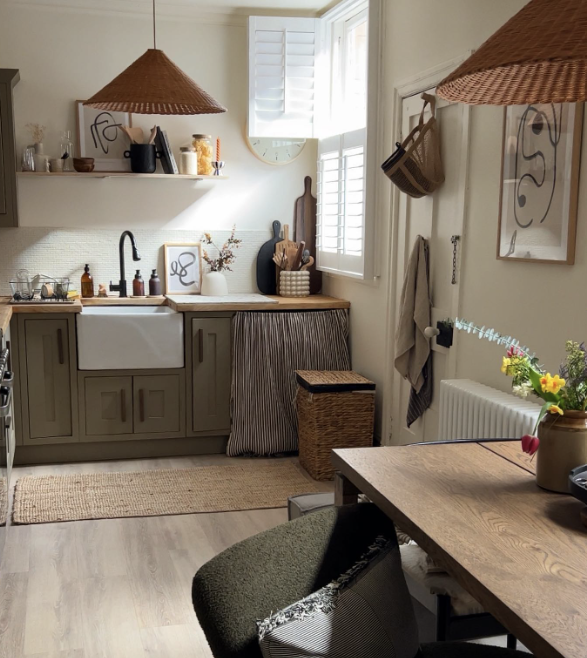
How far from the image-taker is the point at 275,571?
4.64 feet

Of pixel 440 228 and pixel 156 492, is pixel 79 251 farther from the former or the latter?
pixel 440 228

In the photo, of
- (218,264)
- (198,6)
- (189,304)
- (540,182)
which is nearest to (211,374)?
(189,304)

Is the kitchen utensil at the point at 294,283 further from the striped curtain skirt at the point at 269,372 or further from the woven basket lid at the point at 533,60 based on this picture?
the woven basket lid at the point at 533,60

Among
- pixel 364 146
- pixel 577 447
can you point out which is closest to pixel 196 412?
pixel 364 146

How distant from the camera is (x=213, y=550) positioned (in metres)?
3.44

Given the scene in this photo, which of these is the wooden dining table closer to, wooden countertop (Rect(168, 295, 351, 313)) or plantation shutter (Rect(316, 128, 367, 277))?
plantation shutter (Rect(316, 128, 367, 277))

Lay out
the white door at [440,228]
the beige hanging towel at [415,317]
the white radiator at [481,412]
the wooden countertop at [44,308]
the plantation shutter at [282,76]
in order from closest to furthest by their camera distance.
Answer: the white radiator at [481,412] < the white door at [440,228] < the beige hanging towel at [415,317] < the wooden countertop at [44,308] < the plantation shutter at [282,76]

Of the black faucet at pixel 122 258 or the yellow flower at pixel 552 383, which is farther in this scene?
the black faucet at pixel 122 258

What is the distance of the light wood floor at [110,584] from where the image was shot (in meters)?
2.71

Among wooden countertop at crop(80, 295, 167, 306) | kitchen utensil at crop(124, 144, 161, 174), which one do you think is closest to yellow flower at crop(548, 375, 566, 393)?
wooden countertop at crop(80, 295, 167, 306)

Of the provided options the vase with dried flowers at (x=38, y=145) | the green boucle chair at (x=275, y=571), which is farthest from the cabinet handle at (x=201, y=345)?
the green boucle chair at (x=275, y=571)

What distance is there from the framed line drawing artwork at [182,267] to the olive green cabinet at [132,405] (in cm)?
78

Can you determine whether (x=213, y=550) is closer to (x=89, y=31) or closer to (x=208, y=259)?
(x=208, y=259)

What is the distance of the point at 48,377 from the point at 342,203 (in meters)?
1.97
